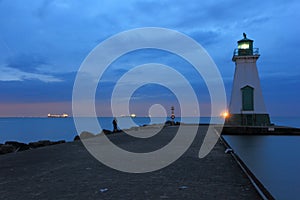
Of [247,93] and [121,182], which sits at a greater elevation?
[247,93]

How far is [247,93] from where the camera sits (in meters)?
33.0

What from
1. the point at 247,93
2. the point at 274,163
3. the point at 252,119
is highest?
the point at 247,93

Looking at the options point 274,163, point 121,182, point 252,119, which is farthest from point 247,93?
point 121,182

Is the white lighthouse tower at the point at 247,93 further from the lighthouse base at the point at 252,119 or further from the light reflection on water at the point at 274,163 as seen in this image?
the light reflection on water at the point at 274,163

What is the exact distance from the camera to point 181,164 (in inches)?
372

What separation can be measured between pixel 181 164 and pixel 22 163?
5068 millimetres

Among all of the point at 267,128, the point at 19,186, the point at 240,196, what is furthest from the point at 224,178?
the point at 267,128

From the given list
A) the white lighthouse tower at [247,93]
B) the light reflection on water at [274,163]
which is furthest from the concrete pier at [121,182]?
the white lighthouse tower at [247,93]

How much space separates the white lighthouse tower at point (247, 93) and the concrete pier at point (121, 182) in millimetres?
24668

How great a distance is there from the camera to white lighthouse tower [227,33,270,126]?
3303 cm

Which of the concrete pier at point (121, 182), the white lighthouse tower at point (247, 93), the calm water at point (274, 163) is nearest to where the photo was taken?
the concrete pier at point (121, 182)

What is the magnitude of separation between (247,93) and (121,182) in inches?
1116

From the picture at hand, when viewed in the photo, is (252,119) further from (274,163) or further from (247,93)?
(274,163)

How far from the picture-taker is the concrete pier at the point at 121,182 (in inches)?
227
